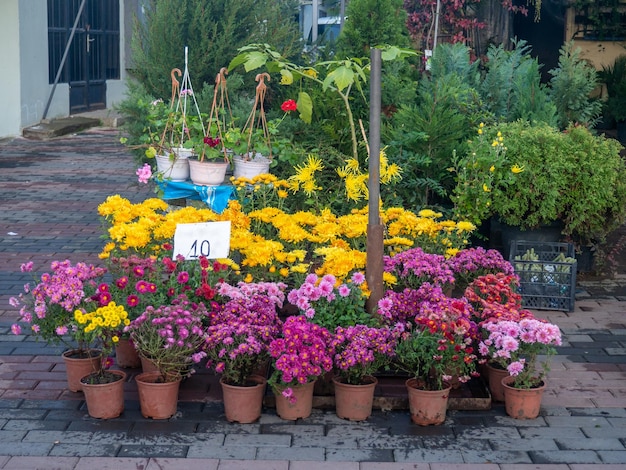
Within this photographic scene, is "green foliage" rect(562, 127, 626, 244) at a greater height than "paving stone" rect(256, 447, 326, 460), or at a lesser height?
greater

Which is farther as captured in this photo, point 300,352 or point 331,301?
point 331,301

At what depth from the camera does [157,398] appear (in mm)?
4473

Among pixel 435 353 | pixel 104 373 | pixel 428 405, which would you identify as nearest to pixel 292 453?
pixel 428 405

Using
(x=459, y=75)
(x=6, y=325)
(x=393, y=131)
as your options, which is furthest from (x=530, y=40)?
(x=6, y=325)

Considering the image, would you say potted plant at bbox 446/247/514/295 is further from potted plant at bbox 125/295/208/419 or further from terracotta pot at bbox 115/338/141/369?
terracotta pot at bbox 115/338/141/369

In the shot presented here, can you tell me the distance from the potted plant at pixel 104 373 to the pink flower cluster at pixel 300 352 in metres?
0.75

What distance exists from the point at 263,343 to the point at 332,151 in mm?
2727

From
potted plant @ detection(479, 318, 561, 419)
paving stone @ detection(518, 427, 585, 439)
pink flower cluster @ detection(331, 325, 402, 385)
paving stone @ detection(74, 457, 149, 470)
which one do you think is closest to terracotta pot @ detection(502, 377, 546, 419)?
potted plant @ detection(479, 318, 561, 419)

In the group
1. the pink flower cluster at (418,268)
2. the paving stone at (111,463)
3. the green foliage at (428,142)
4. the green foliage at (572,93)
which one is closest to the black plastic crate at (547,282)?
the green foliage at (428,142)

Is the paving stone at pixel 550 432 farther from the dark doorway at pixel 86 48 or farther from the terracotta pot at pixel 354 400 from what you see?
the dark doorway at pixel 86 48

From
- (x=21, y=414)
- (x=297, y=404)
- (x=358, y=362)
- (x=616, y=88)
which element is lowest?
(x=21, y=414)

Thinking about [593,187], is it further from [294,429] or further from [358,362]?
[294,429]

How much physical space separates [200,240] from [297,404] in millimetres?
1102

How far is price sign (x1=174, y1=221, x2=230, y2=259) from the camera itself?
5043 millimetres
